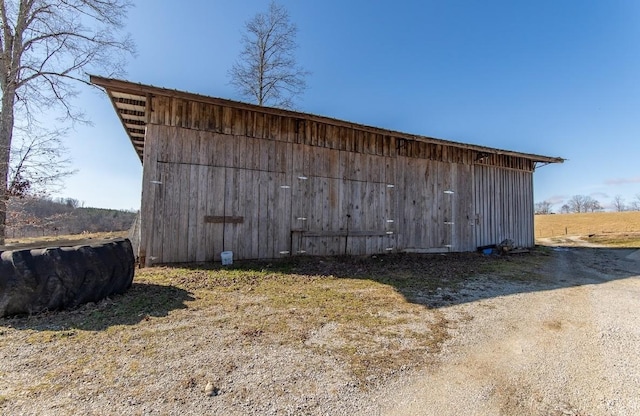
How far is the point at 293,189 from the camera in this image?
28.1ft

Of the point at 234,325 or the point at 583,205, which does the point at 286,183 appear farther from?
the point at 583,205

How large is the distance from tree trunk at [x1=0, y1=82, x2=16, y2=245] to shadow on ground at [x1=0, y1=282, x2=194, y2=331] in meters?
6.72

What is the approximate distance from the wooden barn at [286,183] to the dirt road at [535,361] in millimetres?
4585

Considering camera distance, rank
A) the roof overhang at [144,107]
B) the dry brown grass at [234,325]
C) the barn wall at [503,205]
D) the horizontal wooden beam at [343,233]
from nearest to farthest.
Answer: the dry brown grass at [234,325] < the roof overhang at [144,107] < the horizontal wooden beam at [343,233] < the barn wall at [503,205]

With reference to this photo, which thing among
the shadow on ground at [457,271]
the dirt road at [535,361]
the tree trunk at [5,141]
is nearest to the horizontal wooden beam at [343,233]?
the shadow on ground at [457,271]

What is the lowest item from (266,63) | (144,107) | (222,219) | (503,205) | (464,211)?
(222,219)

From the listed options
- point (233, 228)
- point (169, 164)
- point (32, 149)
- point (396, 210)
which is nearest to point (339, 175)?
point (396, 210)

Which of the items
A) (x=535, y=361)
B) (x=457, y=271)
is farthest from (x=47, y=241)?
(x=457, y=271)

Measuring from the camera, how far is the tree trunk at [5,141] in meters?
8.47

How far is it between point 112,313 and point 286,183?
17.3 feet

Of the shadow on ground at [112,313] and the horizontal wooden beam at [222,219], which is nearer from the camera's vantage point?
the shadow on ground at [112,313]

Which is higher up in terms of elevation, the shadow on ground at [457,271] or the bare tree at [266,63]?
the bare tree at [266,63]

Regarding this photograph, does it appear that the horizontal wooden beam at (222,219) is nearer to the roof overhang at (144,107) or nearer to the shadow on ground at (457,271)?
the shadow on ground at (457,271)

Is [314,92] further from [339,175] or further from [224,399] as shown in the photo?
[224,399]
